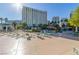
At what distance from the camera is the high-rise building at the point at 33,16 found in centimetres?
360

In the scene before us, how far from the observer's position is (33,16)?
364cm

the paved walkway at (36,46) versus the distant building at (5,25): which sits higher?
the distant building at (5,25)

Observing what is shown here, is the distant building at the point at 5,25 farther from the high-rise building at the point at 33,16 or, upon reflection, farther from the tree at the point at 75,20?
the tree at the point at 75,20

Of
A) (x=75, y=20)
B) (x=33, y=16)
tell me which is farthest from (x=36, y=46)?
(x=75, y=20)

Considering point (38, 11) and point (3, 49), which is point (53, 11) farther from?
point (3, 49)

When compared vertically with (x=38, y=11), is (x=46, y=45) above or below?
below

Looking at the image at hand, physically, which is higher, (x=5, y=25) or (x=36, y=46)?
(x=5, y=25)

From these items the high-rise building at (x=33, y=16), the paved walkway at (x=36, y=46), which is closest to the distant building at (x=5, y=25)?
the paved walkway at (x=36, y=46)

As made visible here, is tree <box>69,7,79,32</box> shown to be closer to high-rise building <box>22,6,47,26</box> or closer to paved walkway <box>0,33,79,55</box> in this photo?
paved walkway <box>0,33,79,55</box>

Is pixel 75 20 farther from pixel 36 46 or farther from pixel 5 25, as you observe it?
pixel 5 25

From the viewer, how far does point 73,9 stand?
11.7 feet

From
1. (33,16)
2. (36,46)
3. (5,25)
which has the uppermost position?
(33,16)

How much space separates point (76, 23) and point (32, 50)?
2.34 feet
